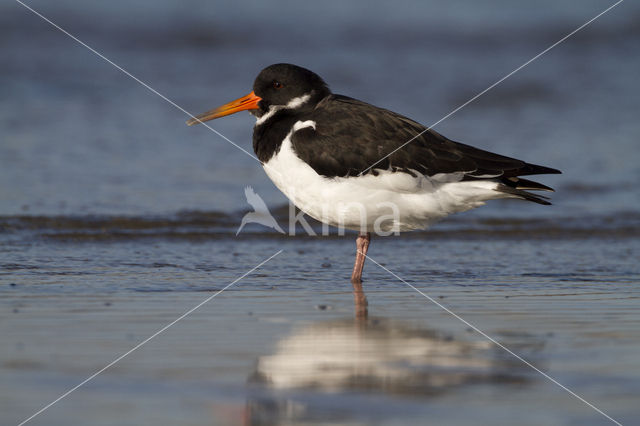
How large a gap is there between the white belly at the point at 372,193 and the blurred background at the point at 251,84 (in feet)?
8.58

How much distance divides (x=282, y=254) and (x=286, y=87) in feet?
4.68

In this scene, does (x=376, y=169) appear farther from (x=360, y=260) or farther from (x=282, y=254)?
(x=282, y=254)

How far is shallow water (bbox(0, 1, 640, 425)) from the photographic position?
3748mm

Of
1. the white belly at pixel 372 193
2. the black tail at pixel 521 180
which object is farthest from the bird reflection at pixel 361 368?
the black tail at pixel 521 180

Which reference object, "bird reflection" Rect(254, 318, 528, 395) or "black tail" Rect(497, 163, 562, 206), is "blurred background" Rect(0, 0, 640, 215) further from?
"bird reflection" Rect(254, 318, 528, 395)

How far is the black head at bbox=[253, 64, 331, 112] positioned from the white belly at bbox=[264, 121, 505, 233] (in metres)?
0.48

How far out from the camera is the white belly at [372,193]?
5789mm

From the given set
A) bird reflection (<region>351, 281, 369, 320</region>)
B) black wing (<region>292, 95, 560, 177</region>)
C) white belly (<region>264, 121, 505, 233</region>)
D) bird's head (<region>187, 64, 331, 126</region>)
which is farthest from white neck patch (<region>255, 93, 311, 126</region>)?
bird reflection (<region>351, 281, 369, 320</region>)

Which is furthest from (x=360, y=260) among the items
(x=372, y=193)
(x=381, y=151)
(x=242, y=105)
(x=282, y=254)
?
(x=242, y=105)

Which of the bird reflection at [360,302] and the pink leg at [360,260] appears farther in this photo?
the pink leg at [360,260]

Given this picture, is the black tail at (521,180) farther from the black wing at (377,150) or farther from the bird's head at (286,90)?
the bird's head at (286,90)

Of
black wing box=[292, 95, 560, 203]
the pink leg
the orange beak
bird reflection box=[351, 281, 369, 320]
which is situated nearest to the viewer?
bird reflection box=[351, 281, 369, 320]

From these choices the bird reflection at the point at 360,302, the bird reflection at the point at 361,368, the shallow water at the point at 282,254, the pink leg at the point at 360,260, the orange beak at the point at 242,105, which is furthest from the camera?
the orange beak at the point at 242,105

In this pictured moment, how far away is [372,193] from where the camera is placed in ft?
19.0
